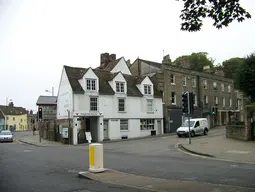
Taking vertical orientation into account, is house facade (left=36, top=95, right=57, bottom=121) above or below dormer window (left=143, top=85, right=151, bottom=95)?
below

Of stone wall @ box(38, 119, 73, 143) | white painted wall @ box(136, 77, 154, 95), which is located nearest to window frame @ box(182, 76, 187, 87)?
white painted wall @ box(136, 77, 154, 95)

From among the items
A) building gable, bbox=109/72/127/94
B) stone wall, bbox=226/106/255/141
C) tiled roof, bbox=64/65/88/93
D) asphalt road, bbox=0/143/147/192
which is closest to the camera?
asphalt road, bbox=0/143/147/192

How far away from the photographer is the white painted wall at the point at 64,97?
33172 mm

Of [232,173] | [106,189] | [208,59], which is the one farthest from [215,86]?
[106,189]

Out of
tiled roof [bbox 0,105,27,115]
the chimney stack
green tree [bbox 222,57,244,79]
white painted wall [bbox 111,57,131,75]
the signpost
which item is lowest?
the signpost

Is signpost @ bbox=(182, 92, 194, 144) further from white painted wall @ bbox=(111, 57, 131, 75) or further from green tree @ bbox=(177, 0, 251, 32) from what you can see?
white painted wall @ bbox=(111, 57, 131, 75)

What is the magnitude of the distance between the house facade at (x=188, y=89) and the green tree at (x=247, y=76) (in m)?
12.4

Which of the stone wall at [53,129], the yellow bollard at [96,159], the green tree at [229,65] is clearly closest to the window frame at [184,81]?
the stone wall at [53,129]

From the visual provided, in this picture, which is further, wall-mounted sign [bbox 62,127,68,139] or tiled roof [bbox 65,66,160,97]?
tiled roof [bbox 65,66,160,97]

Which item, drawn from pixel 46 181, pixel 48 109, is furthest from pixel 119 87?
pixel 46 181

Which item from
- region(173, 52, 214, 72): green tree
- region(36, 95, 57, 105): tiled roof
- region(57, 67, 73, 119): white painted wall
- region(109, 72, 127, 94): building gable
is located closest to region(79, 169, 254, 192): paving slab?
region(57, 67, 73, 119): white painted wall

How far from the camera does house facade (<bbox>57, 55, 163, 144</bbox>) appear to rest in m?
33.0

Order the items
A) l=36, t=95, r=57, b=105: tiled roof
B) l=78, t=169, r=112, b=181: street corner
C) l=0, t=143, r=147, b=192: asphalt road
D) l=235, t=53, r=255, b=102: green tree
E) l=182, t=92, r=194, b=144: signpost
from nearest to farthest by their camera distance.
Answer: l=0, t=143, r=147, b=192: asphalt road, l=78, t=169, r=112, b=181: street corner, l=182, t=92, r=194, b=144: signpost, l=235, t=53, r=255, b=102: green tree, l=36, t=95, r=57, b=105: tiled roof

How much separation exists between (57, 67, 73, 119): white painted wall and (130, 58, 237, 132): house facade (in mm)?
13370
